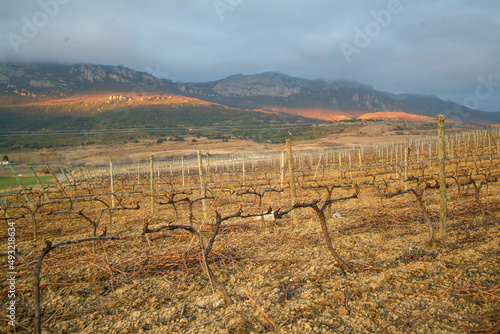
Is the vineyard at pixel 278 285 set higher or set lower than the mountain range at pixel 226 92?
lower

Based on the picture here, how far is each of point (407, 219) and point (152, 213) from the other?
849cm

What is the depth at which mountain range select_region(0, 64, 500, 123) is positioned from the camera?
83.8 metres

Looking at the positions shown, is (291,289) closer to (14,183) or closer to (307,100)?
(14,183)

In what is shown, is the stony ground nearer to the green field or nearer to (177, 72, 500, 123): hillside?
the green field

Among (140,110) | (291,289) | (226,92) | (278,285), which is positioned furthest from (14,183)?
(226,92)

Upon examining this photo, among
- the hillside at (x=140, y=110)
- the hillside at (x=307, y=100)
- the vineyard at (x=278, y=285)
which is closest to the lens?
the vineyard at (x=278, y=285)

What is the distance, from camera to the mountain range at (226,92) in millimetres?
83750

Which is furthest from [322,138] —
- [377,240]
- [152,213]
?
[377,240]

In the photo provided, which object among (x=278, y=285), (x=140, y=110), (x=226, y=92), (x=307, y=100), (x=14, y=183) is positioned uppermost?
(x=226, y=92)

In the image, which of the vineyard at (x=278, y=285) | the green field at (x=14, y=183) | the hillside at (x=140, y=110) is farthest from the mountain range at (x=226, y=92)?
the vineyard at (x=278, y=285)

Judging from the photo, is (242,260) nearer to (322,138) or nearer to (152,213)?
(152,213)

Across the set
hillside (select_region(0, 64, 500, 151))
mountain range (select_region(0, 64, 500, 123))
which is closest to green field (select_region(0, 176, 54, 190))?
hillside (select_region(0, 64, 500, 151))

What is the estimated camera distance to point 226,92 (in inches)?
5600

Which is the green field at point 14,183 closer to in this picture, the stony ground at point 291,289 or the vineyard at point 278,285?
the vineyard at point 278,285
